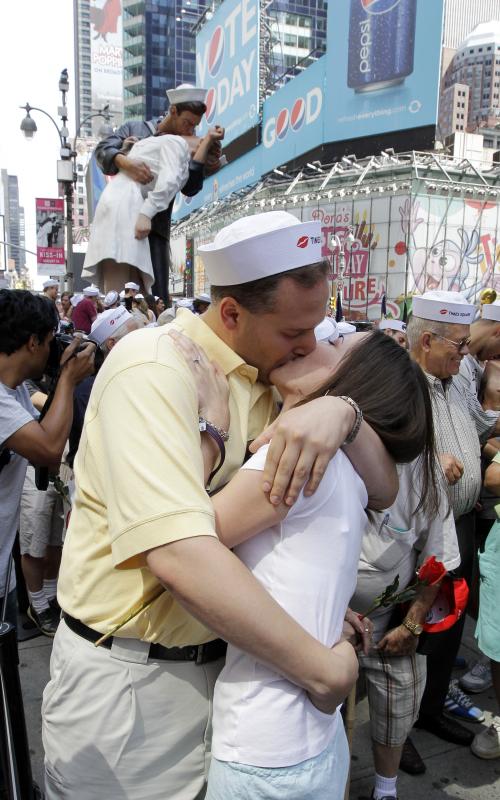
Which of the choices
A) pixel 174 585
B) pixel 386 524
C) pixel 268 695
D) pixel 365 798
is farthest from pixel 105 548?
pixel 365 798

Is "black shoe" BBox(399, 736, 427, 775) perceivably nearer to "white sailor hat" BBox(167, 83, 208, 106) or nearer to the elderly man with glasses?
the elderly man with glasses

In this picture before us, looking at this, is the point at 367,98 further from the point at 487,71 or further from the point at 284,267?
the point at 487,71

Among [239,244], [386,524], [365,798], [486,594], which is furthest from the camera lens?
[486,594]

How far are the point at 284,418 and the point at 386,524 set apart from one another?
129cm

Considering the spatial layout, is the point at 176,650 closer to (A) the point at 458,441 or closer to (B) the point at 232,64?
(A) the point at 458,441

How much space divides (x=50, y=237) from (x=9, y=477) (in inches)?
619

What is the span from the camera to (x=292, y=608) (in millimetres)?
1135

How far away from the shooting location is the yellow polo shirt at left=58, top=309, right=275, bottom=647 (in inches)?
41.8

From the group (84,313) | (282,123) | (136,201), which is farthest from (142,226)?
(282,123)

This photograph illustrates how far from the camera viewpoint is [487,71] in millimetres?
142375

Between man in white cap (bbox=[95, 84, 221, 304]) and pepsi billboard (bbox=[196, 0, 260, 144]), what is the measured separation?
139 ft

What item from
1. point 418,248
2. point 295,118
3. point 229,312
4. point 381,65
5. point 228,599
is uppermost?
point 381,65

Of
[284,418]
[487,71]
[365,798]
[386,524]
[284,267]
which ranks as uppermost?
[487,71]

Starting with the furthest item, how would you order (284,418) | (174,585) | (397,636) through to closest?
(397,636), (284,418), (174,585)
